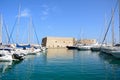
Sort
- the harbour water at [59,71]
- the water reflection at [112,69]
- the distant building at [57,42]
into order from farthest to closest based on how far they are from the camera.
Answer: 1. the distant building at [57,42]
2. the water reflection at [112,69]
3. the harbour water at [59,71]

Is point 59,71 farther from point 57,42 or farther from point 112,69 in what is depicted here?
point 57,42

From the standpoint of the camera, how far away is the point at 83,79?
15992mm

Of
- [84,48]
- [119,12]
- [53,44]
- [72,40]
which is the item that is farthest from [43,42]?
[119,12]

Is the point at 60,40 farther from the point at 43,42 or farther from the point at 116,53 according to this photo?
the point at 116,53

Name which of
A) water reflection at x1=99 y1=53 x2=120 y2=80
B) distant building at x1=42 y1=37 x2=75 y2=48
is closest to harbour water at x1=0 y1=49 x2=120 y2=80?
water reflection at x1=99 y1=53 x2=120 y2=80

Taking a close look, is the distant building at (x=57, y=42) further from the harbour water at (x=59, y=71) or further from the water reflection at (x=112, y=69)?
the harbour water at (x=59, y=71)

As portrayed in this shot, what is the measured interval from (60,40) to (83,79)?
114 metres

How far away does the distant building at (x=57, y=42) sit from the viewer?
126 m

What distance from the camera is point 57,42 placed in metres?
129

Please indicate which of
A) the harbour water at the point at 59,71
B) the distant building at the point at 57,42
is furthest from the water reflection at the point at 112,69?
the distant building at the point at 57,42

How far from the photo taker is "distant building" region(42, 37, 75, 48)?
125562mm

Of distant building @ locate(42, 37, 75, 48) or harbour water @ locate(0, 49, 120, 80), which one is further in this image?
distant building @ locate(42, 37, 75, 48)

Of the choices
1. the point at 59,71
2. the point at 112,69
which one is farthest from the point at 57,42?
the point at 59,71

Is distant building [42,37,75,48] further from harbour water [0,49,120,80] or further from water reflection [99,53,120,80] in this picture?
harbour water [0,49,120,80]
